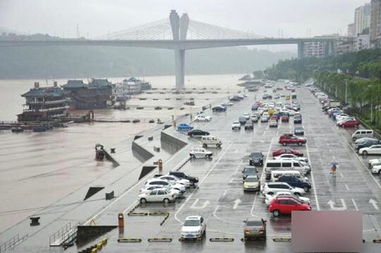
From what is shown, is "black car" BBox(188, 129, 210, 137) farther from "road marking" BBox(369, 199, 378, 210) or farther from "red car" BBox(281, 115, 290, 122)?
"road marking" BBox(369, 199, 378, 210)

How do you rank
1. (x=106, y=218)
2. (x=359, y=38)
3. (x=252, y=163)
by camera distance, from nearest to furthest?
(x=106, y=218), (x=252, y=163), (x=359, y=38)

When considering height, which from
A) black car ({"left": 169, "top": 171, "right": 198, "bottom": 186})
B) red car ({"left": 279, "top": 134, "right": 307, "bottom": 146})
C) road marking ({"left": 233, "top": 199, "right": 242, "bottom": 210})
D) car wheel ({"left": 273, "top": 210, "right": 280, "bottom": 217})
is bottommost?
red car ({"left": 279, "top": 134, "right": 307, "bottom": 146})

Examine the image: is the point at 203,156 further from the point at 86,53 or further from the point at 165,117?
the point at 86,53

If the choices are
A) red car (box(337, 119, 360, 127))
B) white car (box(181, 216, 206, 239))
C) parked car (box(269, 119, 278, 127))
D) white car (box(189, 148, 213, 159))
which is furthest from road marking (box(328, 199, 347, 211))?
parked car (box(269, 119, 278, 127))

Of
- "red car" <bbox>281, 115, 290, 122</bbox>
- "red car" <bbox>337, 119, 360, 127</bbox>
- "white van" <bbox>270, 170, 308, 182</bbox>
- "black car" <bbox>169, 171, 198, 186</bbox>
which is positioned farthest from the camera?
"red car" <bbox>281, 115, 290, 122</bbox>

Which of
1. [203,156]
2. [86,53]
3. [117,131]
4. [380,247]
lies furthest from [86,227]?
[86,53]

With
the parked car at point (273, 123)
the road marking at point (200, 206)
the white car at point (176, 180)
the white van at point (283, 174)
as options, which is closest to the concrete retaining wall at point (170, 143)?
the parked car at point (273, 123)
